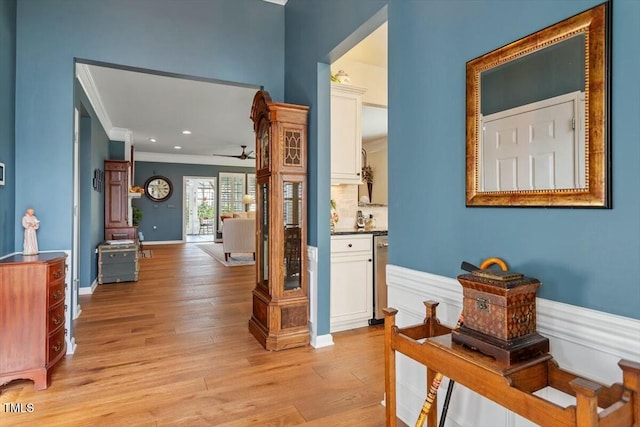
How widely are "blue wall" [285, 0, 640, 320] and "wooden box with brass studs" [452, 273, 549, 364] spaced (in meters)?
0.16

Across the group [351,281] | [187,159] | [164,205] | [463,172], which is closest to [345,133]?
[351,281]

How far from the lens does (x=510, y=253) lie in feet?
4.72

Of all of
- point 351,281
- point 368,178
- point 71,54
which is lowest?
point 351,281

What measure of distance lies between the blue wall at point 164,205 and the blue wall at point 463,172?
9.77 m

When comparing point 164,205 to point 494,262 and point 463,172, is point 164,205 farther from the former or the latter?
point 494,262

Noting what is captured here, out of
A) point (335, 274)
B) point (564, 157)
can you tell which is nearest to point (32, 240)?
point (335, 274)

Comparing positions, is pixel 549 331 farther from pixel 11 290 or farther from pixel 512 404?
pixel 11 290

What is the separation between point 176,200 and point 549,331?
37.4 ft

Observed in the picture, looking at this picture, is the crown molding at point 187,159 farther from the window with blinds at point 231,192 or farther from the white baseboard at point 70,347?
the white baseboard at point 70,347

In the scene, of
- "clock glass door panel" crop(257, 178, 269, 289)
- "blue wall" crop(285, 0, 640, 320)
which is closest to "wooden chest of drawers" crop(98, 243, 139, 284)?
"clock glass door panel" crop(257, 178, 269, 289)

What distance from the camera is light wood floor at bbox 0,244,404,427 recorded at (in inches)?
80.7

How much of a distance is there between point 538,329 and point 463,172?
0.70 m

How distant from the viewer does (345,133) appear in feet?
11.7

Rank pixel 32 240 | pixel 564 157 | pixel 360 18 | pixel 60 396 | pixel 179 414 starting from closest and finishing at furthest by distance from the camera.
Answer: pixel 564 157 < pixel 179 414 < pixel 60 396 < pixel 360 18 < pixel 32 240
